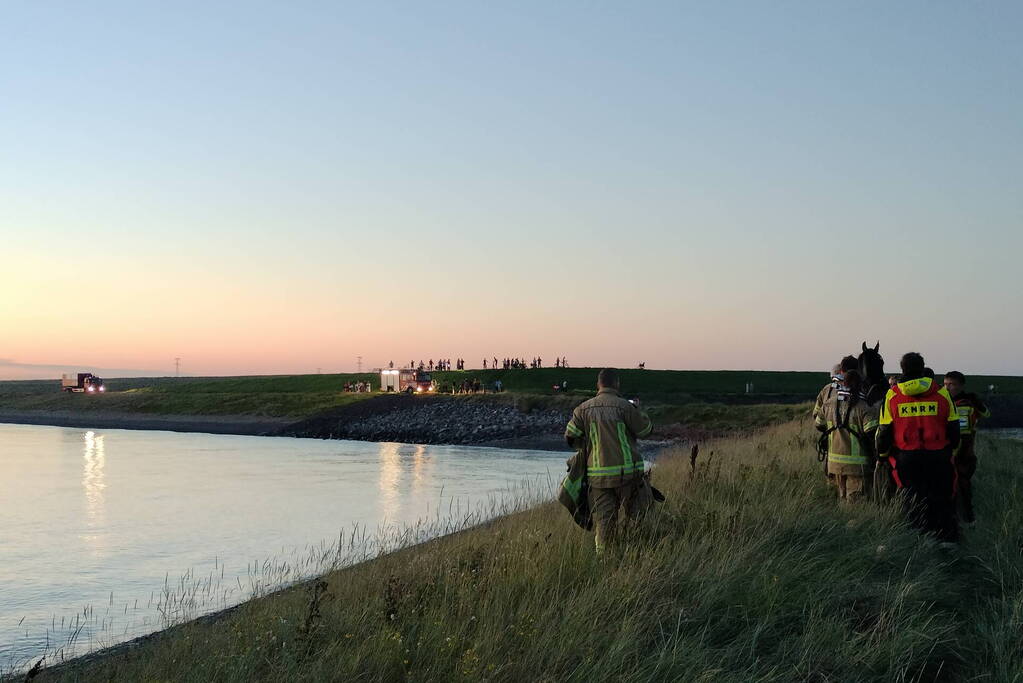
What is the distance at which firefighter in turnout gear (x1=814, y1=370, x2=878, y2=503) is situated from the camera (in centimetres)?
1020

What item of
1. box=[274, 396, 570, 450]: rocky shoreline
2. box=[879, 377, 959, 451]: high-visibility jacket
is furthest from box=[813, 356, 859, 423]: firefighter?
box=[274, 396, 570, 450]: rocky shoreline

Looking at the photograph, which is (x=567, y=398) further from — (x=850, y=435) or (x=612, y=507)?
(x=612, y=507)

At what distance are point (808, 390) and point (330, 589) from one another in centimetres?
8416

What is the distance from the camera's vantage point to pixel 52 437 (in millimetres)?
57594

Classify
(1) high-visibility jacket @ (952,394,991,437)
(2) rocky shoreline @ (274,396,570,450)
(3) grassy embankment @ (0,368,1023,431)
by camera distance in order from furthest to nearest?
(3) grassy embankment @ (0,368,1023,431) → (2) rocky shoreline @ (274,396,570,450) → (1) high-visibility jacket @ (952,394,991,437)

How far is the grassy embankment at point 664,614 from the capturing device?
19.3ft

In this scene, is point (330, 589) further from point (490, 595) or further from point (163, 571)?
point (163, 571)

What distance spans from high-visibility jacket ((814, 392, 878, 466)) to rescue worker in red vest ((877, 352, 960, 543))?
0.50 metres

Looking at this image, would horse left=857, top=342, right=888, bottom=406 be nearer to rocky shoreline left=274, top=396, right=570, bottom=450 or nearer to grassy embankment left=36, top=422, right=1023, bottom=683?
grassy embankment left=36, top=422, right=1023, bottom=683

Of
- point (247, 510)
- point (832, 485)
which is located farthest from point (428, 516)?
point (832, 485)

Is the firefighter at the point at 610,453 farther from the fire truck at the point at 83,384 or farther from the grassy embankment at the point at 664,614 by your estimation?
the fire truck at the point at 83,384


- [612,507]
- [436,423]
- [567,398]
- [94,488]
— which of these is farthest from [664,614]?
[567,398]

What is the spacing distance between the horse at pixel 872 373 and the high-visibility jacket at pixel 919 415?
0.93 m

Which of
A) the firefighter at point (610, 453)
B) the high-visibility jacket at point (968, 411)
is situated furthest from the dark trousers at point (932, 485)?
the firefighter at point (610, 453)
